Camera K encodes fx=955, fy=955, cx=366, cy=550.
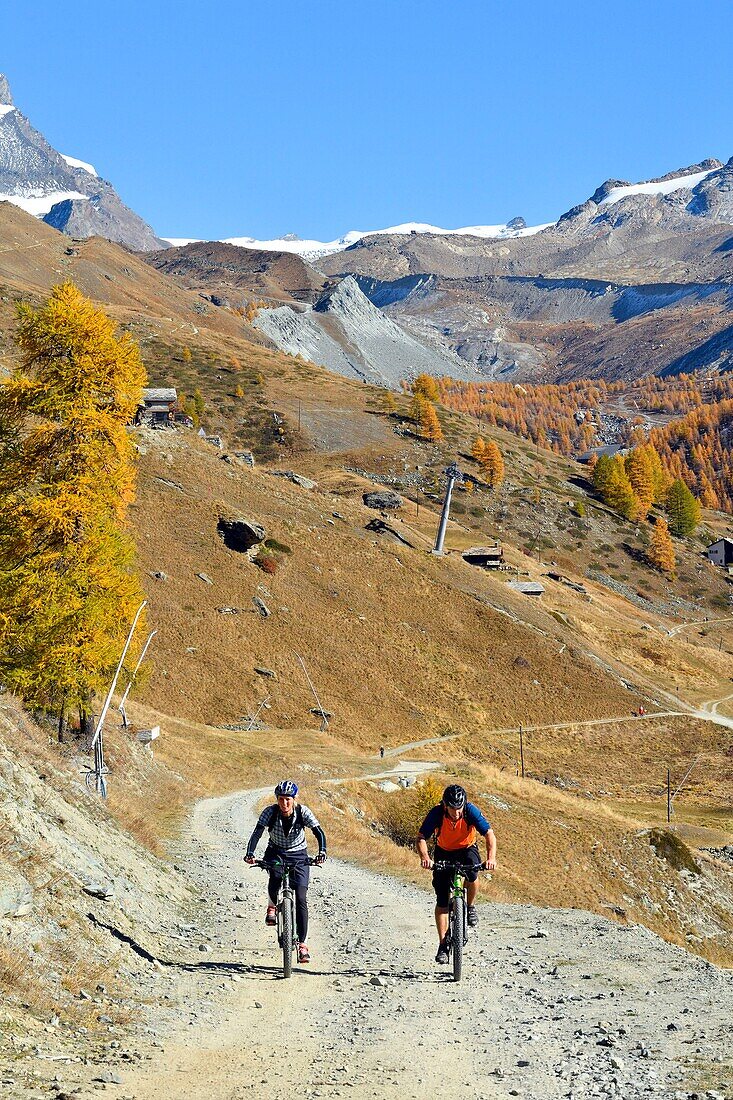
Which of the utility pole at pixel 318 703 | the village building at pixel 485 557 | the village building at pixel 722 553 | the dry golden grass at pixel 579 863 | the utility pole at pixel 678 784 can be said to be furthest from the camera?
the village building at pixel 722 553

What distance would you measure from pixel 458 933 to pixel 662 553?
164482 mm

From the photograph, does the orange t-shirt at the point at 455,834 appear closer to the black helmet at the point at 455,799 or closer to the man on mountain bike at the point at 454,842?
the man on mountain bike at the point at 454,842

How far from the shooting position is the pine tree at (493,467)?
181 m

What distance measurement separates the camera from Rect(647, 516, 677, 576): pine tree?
16838 cm

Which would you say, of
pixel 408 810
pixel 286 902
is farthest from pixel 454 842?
pixel 408 810

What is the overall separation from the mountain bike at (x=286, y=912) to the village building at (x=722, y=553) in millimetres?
180850

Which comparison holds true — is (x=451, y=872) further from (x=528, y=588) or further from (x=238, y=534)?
(x=528, y=588)

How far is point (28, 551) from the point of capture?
28.8 m

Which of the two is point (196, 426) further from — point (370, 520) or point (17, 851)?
point (17, 851)

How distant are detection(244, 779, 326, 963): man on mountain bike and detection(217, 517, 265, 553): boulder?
238 feet

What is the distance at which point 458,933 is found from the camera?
43.1 ft

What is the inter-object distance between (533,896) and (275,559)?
5800 centimetres

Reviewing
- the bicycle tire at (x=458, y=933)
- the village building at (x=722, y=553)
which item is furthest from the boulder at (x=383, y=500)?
the bicycle tire at (x=458, y=933)

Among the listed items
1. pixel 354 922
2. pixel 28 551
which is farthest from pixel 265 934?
pixel 28 551
